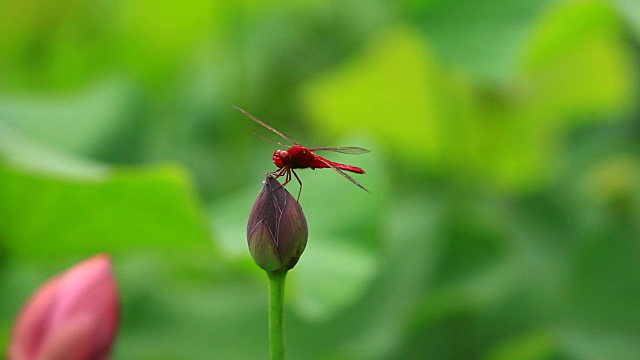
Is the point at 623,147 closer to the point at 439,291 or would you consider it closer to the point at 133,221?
the point at 439,291

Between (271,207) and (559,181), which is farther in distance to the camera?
(559,181)

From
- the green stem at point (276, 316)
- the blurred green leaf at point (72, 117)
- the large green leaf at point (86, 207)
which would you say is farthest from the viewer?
the blurred green leaf at point (72, 117)

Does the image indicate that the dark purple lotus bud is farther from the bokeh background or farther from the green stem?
the bokeh background

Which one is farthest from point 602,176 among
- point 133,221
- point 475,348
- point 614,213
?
point 133,221

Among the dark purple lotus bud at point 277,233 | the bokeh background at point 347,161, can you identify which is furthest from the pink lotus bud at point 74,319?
the bokeh background at point 347,161

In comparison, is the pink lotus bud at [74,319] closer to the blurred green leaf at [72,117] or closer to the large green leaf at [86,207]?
the large green leaf at [86,207]

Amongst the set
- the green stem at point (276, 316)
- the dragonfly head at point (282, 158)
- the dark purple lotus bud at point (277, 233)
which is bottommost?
the green stem at point (276, 316)

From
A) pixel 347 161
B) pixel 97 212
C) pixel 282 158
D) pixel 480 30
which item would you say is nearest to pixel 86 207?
pixel 97 212

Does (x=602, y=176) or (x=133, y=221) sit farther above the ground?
(x=602, y=176)
